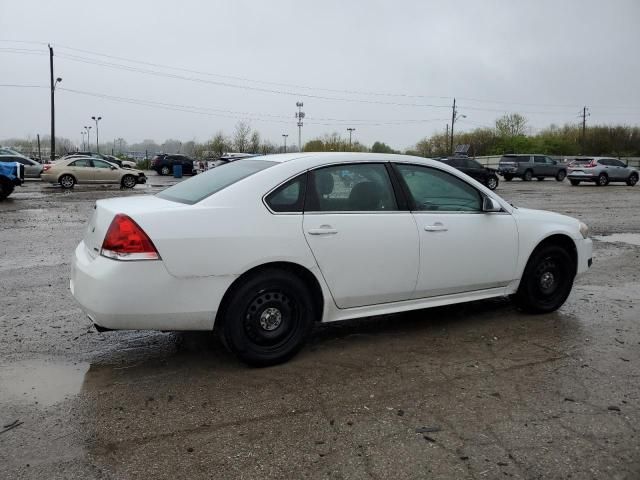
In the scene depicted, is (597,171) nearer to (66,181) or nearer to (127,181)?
(127,181)

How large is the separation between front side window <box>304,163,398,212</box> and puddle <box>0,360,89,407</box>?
199 cm

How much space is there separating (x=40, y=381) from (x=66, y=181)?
2352 centimetres

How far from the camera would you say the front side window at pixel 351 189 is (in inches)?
162

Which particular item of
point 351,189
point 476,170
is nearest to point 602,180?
point 476,170

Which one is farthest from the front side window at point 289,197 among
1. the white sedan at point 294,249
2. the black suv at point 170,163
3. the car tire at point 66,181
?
the black suv at point 170,163

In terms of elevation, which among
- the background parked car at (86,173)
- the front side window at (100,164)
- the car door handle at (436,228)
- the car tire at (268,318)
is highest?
the front side window at (100,164)

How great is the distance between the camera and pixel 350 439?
9.77ft

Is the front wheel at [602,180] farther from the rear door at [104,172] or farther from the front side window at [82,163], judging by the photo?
the front side window at [82,163]

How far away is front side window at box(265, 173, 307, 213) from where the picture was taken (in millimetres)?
3928

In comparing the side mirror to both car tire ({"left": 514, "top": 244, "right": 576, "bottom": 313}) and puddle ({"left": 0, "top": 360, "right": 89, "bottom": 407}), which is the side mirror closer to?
car tire ({"left": 514, "top": 244, "right": 576, "bottom": 313})

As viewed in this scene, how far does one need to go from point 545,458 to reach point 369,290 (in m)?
1.74

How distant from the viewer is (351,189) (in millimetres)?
4270

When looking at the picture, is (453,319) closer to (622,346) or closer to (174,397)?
(622,346)

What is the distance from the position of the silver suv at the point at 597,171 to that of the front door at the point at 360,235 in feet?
102
